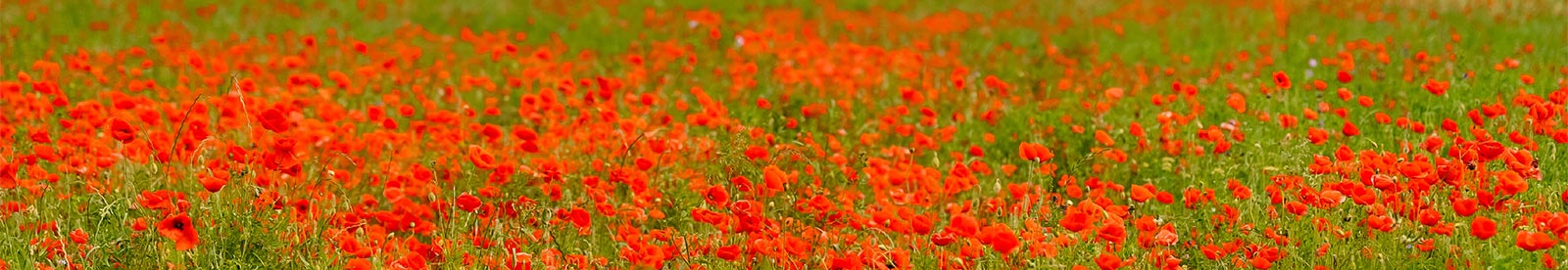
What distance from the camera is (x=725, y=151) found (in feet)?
10.4

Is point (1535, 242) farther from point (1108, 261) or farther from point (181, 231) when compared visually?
point (181, 231)

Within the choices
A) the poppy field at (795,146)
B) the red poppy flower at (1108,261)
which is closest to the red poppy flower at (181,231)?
the poppy field at (795,146)

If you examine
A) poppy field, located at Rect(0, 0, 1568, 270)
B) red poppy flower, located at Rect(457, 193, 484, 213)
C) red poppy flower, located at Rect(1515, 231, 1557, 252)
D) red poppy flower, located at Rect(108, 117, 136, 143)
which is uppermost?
red poppy flower, located at Rect(108, 117, 136, 143)

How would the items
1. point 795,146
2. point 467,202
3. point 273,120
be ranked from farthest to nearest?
point 795,146
point 467,202
point 273,120

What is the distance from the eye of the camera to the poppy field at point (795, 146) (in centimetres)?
273

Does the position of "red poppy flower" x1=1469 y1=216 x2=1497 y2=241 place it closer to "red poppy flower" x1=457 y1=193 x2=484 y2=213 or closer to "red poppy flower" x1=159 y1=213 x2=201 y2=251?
"red poppy flower" x1=457 y1=193 x2=484 y2=213

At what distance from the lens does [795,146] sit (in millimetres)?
4035

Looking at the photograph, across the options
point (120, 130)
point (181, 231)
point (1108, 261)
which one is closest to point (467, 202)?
point (181, 231)

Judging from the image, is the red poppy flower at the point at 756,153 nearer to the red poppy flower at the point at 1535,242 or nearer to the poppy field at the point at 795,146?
the poppy field at the point at 795,146

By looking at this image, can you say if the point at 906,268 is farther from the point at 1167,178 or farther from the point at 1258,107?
the point at 1258,107

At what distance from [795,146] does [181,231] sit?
1982 millimetres

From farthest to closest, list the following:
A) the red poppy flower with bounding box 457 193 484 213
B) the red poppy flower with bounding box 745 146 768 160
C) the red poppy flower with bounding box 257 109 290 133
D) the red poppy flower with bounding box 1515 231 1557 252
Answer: the red poppy flower with bounding box 745 146 768 160 → the red poppy flower with bounding box 457 193 484 213 → the red poppy flower with bounding box 257 109 290 133 → the red poppy flower with bounding box 1515 231 1557 252

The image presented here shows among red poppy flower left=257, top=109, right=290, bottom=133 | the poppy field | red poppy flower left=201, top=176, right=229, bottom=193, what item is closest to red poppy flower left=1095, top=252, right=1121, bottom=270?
the poppy field

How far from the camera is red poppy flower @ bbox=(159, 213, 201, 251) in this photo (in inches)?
92.0
